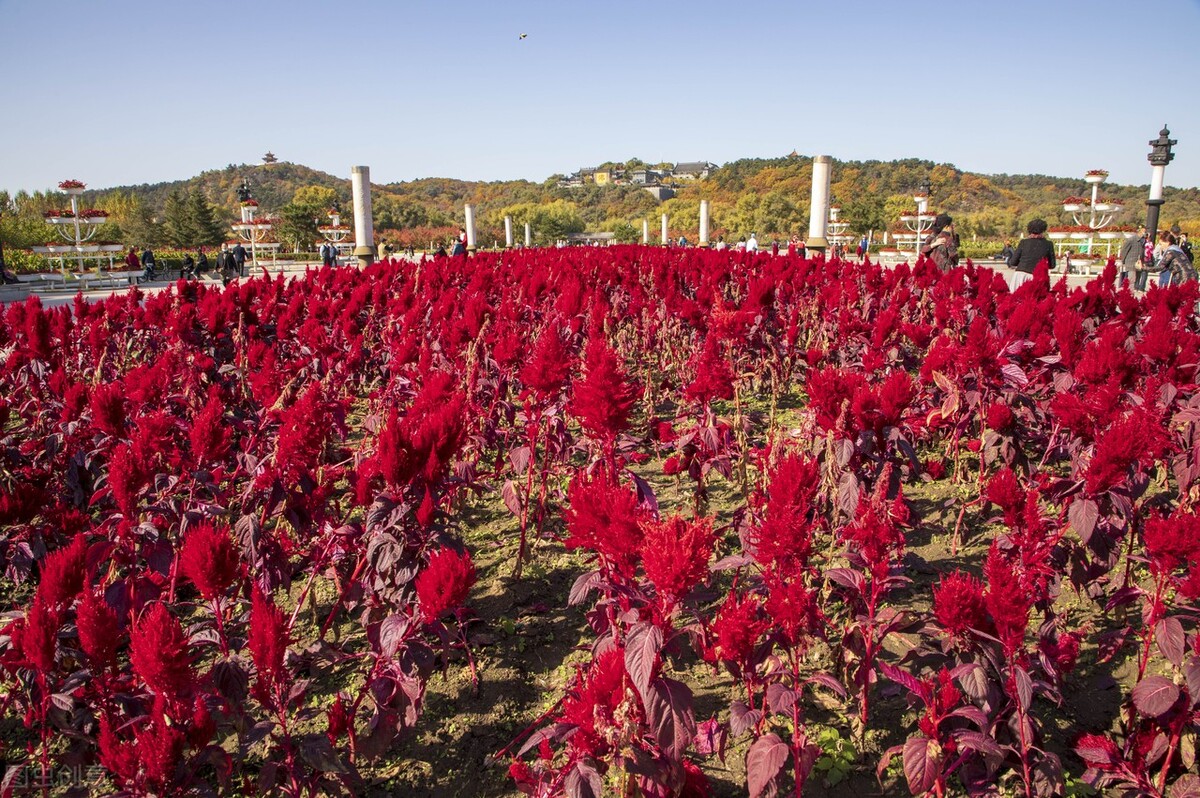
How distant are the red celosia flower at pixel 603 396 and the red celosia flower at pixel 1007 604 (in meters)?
1.04

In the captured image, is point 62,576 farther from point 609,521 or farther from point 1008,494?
point 1008,494

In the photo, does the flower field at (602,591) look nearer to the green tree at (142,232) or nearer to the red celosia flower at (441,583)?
the red celosia flower at (441,583)

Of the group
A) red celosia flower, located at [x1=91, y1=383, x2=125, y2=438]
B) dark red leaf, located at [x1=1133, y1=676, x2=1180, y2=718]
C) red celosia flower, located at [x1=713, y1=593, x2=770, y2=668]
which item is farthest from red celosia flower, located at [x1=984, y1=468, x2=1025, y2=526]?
red celosia flower, located at [x1=91, y1=383, x2=125, y2=438]

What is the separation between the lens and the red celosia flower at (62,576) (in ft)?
5.14

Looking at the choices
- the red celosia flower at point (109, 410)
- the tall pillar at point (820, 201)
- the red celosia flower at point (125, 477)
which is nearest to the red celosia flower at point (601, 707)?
the red celosia flower at point (125, 477)

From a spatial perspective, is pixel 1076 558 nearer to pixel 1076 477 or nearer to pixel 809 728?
pixel 1076 477

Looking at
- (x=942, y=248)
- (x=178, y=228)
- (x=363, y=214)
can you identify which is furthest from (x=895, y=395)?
(x=178, y=228)

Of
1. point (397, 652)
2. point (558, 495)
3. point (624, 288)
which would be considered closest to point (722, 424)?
point (558, 495)

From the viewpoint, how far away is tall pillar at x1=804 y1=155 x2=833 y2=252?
13.9 meters

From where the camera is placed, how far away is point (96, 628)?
144 cm

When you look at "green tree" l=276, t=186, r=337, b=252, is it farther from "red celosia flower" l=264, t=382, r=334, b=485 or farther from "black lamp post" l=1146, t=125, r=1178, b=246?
"red celosia flower" l=264, t=382, r=334, b=485

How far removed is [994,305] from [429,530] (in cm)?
514

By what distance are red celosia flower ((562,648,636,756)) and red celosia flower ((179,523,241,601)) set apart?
31.8 inches

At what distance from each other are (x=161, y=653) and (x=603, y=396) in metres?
1.22
